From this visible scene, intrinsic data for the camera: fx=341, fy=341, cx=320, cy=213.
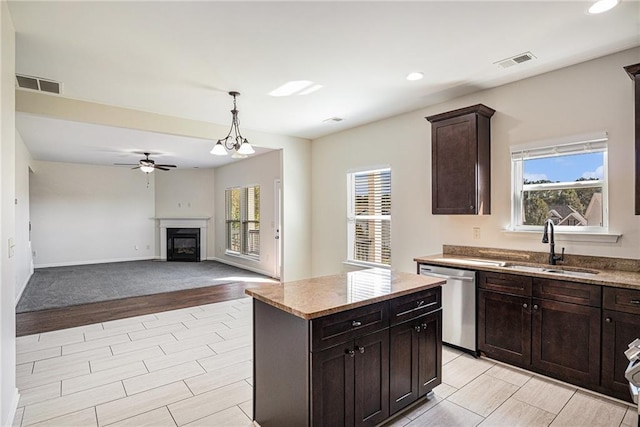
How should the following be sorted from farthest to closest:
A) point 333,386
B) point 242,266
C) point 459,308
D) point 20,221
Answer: point 242,266 < point 20,221 < point 459,308 < point 333,386

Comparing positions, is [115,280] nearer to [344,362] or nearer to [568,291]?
[344,362]

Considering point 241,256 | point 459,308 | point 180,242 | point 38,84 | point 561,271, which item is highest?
point 38,84

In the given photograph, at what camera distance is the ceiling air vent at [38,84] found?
331 centimetres

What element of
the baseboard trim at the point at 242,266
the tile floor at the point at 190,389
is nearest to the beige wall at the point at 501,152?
the tile floor at the point at 190,389

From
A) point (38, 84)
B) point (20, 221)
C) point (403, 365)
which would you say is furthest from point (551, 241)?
point (20, 221)

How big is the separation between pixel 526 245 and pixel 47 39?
452 centimetres

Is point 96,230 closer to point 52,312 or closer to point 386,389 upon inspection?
point 52,312

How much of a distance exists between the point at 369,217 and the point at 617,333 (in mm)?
3151

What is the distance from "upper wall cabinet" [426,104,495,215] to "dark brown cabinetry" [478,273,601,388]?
836mm

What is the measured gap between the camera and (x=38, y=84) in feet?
11.3

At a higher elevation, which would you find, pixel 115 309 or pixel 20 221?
pixel 20 221

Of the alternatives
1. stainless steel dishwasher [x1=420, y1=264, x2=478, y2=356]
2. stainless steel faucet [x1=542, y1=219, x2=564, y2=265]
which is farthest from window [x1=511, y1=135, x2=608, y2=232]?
stainless steel dishwasher [x1=420, y1=264, x2=478, y2=356]

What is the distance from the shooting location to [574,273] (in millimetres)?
2912

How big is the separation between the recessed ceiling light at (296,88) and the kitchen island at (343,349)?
210 cm
